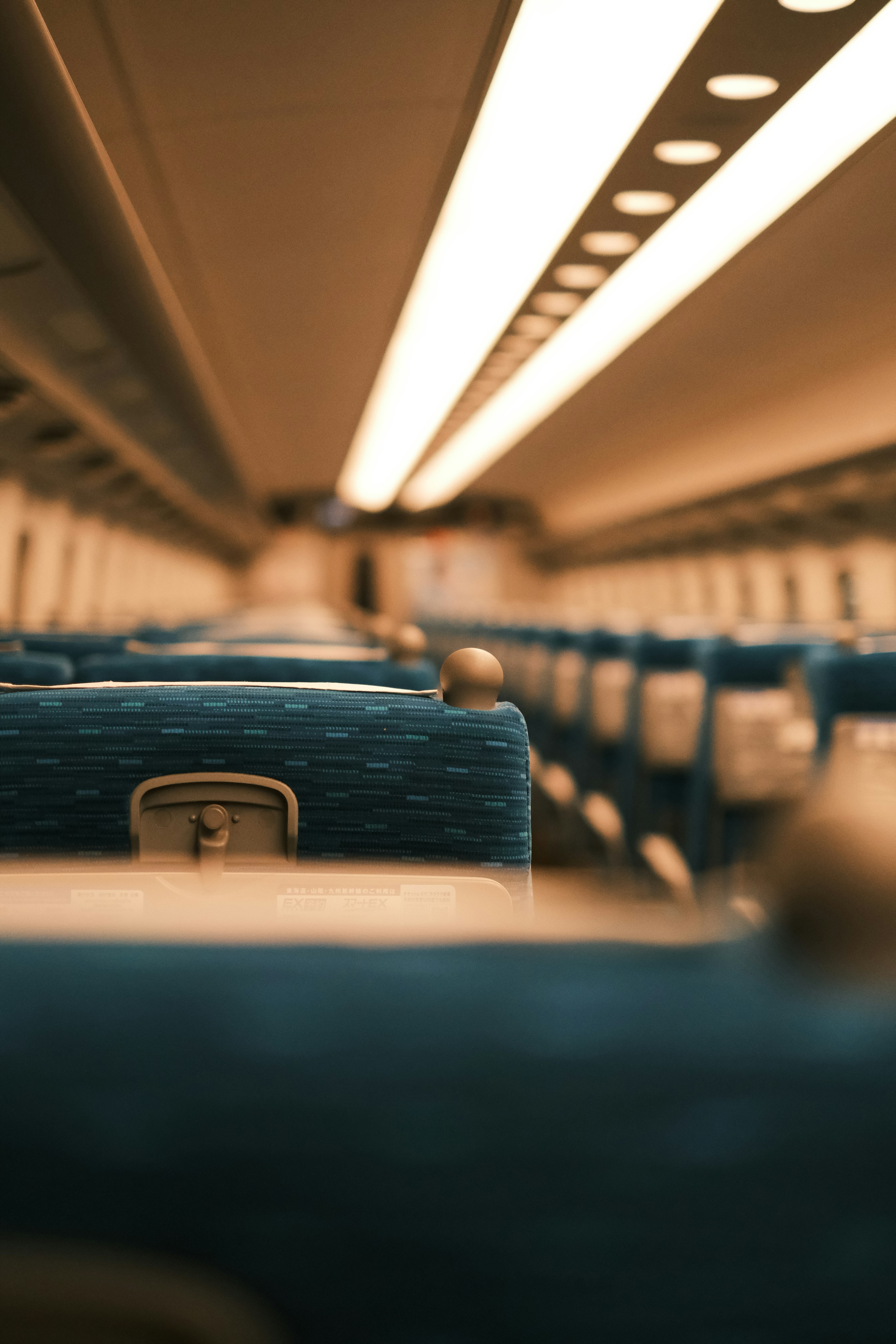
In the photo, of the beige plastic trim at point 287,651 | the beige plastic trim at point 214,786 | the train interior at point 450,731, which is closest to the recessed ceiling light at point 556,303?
the train interior at point 450,731

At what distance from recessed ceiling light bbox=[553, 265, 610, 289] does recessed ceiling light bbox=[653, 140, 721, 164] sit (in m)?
1.69

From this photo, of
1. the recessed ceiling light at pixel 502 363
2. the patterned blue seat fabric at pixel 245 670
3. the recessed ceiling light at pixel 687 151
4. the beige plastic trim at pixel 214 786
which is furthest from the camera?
the recessed ceiling light at pixel 502 363

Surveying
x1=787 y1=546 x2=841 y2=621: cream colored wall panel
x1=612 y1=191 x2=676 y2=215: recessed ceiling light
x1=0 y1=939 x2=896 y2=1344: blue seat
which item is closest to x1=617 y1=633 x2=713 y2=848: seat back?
x1=612 y1=191 x2=676 y2=215: recessed ceiling light

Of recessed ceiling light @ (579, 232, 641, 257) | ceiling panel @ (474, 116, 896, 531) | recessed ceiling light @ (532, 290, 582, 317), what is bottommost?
ceiling panel @ (474, 116, 896, 531)

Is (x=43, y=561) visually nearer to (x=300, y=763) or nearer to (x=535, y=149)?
(x=535, y=149)

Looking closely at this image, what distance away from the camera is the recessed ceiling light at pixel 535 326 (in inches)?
306

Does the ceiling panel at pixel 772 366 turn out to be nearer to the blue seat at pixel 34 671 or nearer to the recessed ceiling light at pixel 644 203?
the recessed ceiling light at pixel 644 203

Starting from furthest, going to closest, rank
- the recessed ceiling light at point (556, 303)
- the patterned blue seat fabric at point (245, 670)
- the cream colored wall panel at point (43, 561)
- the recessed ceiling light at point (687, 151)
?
the cream colored wall panel at point (43, 561) → the recessed ceiling light at point (556, 303) → the recessed ceiling light at point (687, 151) → the patterned blue seat fabric at point (245, 670)

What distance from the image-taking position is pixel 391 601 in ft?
94.9

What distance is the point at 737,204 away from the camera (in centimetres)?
528

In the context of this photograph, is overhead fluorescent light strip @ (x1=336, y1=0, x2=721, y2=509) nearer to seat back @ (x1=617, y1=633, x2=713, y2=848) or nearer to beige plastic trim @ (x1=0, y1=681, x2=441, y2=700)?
seat back @ (x1=617, y1=633, x2=713, y2=848)

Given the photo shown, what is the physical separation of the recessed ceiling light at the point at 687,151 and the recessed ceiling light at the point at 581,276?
5.53 ft

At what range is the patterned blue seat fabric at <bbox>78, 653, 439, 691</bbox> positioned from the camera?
8.92 feet

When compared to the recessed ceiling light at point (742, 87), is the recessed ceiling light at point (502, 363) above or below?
above
